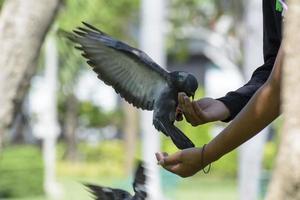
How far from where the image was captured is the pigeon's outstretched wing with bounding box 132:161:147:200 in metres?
4.04

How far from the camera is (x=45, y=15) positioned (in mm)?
6336

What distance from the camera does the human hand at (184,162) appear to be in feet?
10.9

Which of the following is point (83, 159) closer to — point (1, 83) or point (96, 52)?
point (1, 83)

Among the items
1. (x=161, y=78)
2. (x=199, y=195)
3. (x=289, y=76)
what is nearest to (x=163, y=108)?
(x=161, y=78)

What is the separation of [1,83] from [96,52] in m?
2.54

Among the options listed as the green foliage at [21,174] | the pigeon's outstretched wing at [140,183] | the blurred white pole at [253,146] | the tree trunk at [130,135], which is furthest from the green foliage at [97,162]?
the pigeon's outstretched wing at [140,183]

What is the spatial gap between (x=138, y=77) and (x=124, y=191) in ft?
1.61

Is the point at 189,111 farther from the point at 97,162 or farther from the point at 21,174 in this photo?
the point at 97,162

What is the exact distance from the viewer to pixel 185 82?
11.7 ft

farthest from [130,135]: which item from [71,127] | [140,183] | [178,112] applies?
[178,112]

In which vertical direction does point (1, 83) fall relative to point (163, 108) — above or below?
above

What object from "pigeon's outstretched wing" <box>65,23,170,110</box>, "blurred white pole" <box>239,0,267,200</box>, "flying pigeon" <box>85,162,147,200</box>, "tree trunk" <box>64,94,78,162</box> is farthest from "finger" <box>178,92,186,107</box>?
"tree trunk" <box>64,94,78,162</box>

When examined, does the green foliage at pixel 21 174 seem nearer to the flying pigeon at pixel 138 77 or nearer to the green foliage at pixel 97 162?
the green foliage at pixel 97 162

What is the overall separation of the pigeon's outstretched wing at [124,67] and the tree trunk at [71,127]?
3600cm
